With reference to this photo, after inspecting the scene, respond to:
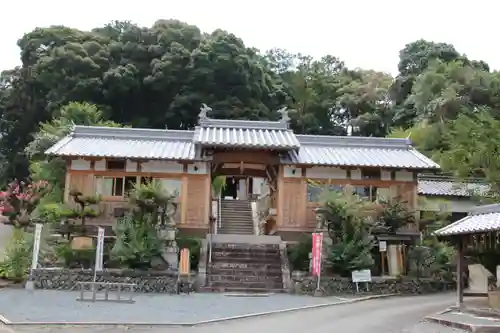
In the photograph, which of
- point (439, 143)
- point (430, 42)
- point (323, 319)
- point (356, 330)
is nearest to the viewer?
point (356, 330)

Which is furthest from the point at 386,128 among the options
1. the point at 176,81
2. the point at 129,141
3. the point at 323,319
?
the point at 323,319

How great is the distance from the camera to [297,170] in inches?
934

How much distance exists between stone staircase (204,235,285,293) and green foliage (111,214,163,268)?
2195mm

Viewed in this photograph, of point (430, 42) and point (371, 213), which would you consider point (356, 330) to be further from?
point (430, 42)

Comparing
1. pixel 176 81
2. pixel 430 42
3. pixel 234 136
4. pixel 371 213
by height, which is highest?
pixel 430 42

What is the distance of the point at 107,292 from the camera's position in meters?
16.5

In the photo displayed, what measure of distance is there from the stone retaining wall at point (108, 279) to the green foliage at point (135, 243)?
45cm

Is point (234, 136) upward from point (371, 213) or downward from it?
upward

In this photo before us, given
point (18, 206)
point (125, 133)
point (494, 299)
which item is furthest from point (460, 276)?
point (18, 206)

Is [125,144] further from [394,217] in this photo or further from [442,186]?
[442,186]

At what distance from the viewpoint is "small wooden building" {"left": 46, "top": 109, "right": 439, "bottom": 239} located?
75.2 ft

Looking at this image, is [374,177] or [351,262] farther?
[374,177]

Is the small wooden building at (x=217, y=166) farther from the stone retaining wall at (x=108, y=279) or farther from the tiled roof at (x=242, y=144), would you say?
the stone retaining wall at (x=108, y=279)

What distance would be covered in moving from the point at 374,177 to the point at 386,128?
83.8 feet
